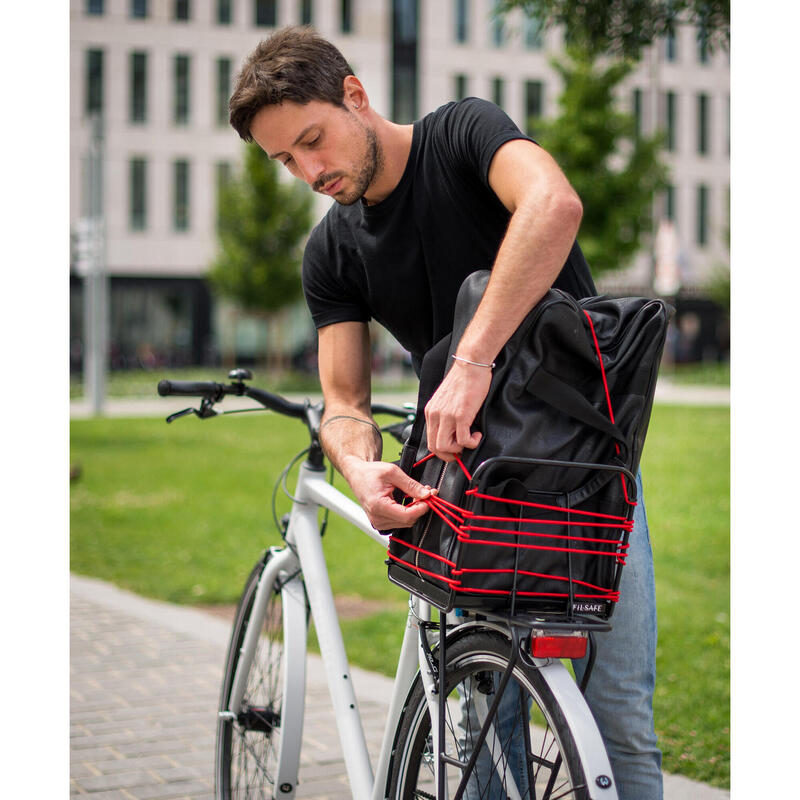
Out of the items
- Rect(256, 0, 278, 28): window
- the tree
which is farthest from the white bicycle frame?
Rect(256, 0, 278, 28): window

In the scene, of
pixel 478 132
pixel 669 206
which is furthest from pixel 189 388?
pixel 669 206

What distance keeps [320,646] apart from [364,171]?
117 cm

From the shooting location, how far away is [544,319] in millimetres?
1940

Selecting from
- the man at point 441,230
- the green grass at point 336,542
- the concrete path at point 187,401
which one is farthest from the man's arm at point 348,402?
the concrete path at point 187,401

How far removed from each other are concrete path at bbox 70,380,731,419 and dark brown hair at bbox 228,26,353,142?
65.0 feet

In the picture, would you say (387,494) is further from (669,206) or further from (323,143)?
(669,206)

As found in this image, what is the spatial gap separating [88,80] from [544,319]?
45273 millimetres

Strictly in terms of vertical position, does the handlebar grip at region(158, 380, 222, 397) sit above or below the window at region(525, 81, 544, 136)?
below

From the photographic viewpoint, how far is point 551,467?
1.93 metres

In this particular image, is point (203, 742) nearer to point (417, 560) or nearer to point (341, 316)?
point (341, 316)

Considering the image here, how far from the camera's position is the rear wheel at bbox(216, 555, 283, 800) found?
3.22 metres

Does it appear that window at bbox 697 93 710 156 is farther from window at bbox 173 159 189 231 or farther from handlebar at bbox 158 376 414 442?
handlebar at bbox 158 376 414 442

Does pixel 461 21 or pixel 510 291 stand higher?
pixel 461 21
